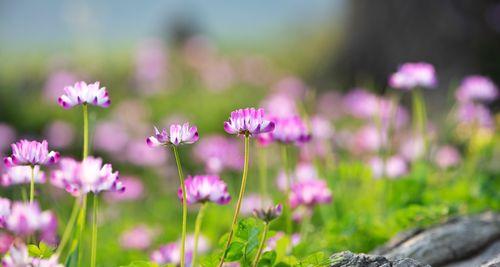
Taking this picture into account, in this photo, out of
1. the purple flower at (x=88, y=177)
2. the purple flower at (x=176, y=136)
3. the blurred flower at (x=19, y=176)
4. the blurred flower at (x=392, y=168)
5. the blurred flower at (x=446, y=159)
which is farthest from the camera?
the blurred flower at (x=446, y=159)

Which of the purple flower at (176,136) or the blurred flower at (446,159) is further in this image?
the blurred flower at (446,159)

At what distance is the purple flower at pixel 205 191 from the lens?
1.75 metres

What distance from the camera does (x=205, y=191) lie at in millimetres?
1753

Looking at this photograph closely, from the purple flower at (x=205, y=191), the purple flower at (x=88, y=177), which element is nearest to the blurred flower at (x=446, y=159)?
the purple flower at (x=205, y=191)

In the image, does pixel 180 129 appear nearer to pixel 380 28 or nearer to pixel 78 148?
pixel 78 148

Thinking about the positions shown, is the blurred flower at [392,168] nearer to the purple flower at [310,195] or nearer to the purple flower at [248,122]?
the purple flower at [310,195]

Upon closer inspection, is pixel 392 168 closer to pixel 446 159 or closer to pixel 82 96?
pixel 446 159

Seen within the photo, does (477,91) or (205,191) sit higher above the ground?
(477,91)

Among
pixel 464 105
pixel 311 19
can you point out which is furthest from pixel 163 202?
pixel 311 19

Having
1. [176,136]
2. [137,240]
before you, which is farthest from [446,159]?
[176,136]

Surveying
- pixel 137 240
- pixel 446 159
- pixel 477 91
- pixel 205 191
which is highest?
pixel 477 91

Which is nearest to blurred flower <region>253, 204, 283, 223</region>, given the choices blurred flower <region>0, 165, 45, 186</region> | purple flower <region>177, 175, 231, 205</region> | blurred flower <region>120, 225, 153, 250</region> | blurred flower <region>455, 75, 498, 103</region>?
purple flower <region>177, 175, 231, 205</region>

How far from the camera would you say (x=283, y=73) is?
9.48 metres

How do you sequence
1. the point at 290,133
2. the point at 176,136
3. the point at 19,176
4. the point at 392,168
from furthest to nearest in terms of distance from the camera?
the point at 392,168 < the point at 290,133 < the point at 19,176 < the point at 176,136
